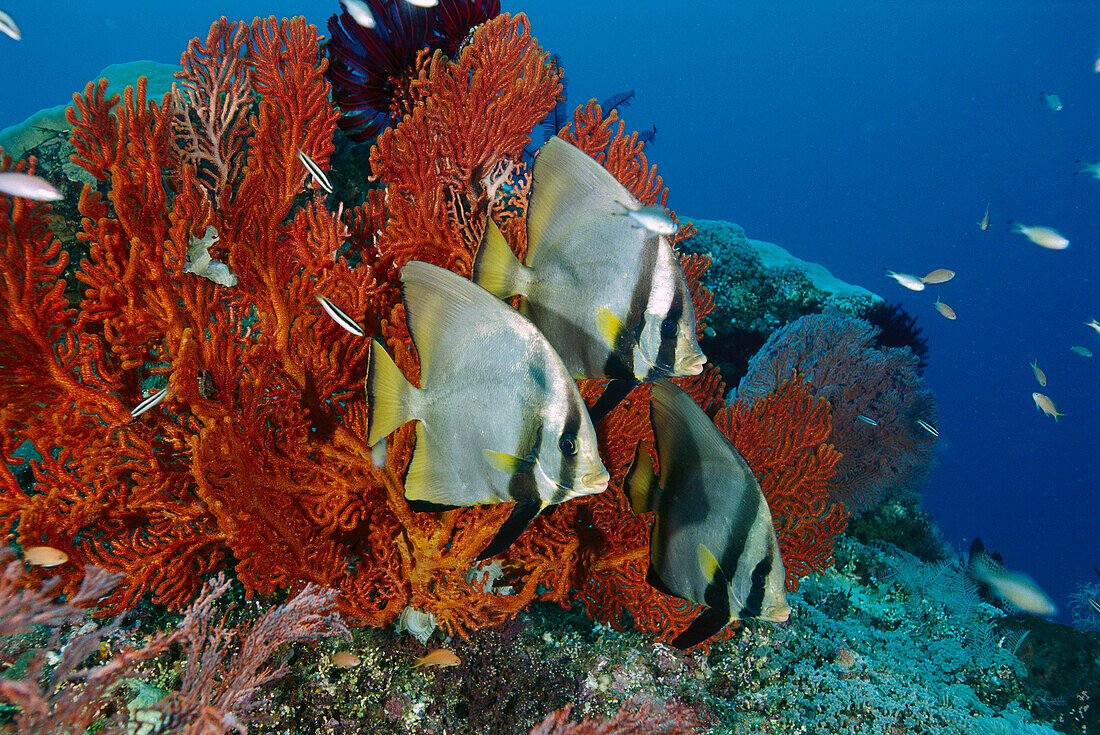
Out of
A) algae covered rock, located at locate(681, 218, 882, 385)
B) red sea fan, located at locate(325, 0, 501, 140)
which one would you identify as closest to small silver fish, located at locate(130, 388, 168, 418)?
red sea fan, located at locate(325, 0, 501, 140)

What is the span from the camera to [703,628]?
1.95 metres

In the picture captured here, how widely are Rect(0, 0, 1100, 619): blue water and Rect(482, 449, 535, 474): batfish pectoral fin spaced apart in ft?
234

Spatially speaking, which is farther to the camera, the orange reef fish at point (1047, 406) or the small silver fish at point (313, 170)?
the orange reef fish at point (1047, 406)

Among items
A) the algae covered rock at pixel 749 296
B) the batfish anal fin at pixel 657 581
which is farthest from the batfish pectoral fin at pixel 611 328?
the algae covered rock at pixel 749 296

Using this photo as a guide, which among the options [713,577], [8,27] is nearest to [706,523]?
[713,577]

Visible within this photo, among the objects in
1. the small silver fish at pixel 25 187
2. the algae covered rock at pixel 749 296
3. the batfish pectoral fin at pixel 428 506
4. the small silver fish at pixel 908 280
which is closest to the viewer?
the batfish pectoral fin at pixel 428 506

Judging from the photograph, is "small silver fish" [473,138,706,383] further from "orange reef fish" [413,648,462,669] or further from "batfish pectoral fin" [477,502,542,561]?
"orange reef fish" [413,648,462,669]

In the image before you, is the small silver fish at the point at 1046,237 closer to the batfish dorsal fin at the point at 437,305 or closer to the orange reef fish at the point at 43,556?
the batfish dorsal fin at the point at 437,305

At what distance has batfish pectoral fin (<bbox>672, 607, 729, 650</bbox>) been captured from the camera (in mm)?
1902

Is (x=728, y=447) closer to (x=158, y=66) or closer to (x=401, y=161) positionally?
(x=401, y=161)

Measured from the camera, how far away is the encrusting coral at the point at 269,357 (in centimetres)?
241

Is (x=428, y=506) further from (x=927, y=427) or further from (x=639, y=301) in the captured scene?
(x=927, y=427)

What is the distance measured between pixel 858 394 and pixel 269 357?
704 cm

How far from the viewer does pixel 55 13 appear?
451ft
